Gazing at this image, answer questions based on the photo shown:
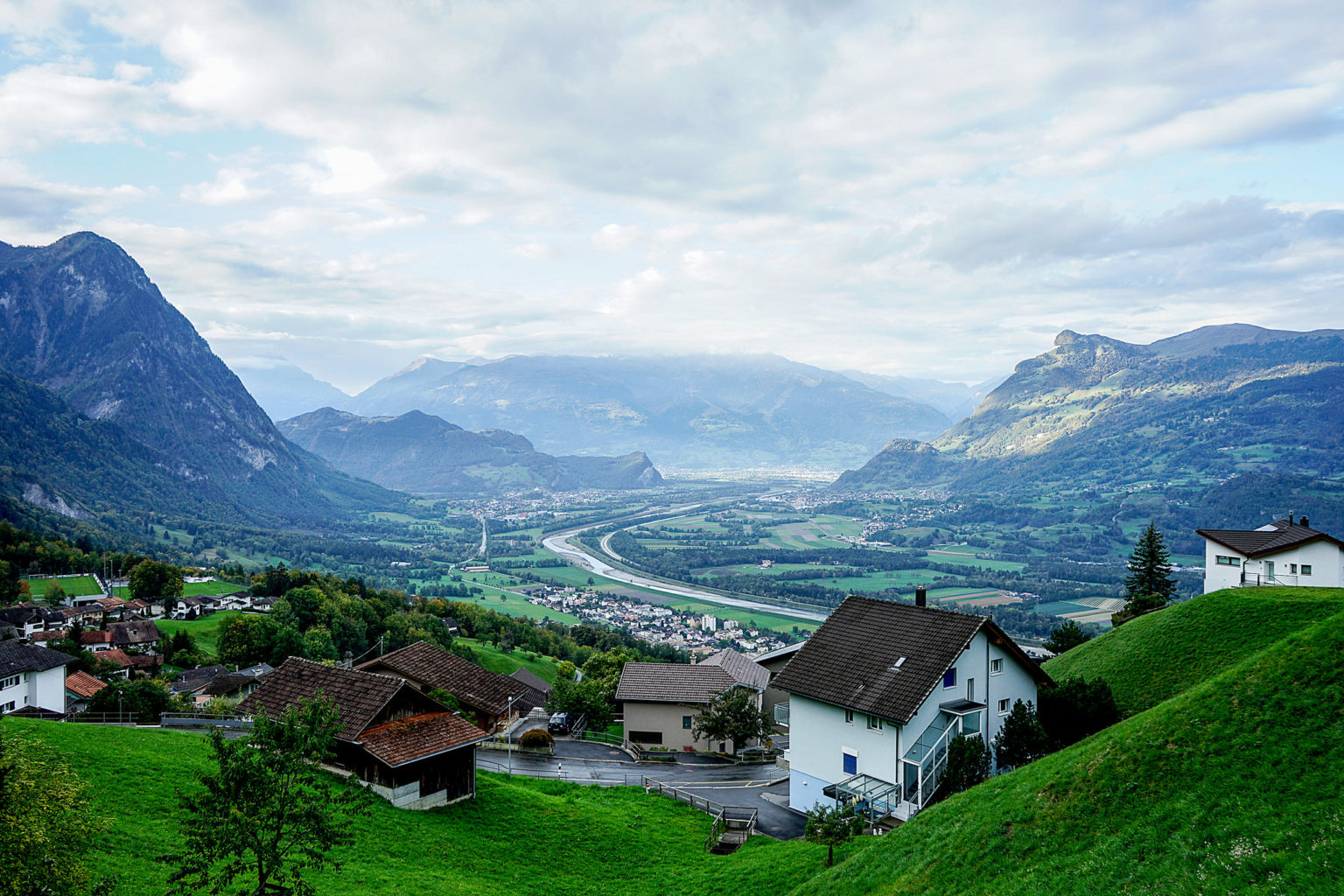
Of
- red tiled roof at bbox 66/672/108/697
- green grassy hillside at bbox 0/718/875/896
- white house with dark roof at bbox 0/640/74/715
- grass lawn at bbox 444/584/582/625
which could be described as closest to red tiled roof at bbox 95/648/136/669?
red tiled roof at bbox 66/672/108/697

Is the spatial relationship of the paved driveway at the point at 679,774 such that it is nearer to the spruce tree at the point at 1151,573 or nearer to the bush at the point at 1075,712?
the bush at the point at 1075,712

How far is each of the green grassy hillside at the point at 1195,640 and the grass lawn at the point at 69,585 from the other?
372ft

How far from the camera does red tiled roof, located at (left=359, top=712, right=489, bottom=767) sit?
26.1 metres

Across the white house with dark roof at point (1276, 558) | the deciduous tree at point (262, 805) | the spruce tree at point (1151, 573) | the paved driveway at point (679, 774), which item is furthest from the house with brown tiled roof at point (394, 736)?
the spruce tree at point (1151, 573)

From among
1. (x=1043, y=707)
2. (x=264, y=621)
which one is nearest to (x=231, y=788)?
(x=1043, y=707)

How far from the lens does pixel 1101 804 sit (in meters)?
15.7

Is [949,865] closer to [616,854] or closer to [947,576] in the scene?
[616,854]

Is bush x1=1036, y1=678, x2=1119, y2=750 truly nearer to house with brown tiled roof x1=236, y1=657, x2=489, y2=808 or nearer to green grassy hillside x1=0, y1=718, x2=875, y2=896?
green grassy hillside x1=0, y1=718, x2=875, y2=896

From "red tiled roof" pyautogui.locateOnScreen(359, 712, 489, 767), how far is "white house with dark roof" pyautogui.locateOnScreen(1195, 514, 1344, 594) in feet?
139

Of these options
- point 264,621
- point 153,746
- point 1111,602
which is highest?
point 153,746

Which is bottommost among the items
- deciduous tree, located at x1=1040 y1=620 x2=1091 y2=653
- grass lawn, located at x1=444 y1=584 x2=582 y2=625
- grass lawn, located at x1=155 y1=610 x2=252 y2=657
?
grass lawn, located at x1=444 y1=584 x2=582 y2=625

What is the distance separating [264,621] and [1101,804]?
7994 cm

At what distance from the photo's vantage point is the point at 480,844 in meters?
25.0

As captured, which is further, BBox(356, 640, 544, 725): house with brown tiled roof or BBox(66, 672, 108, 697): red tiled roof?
BBox(66, 672, 108, 697): red tiled roof
